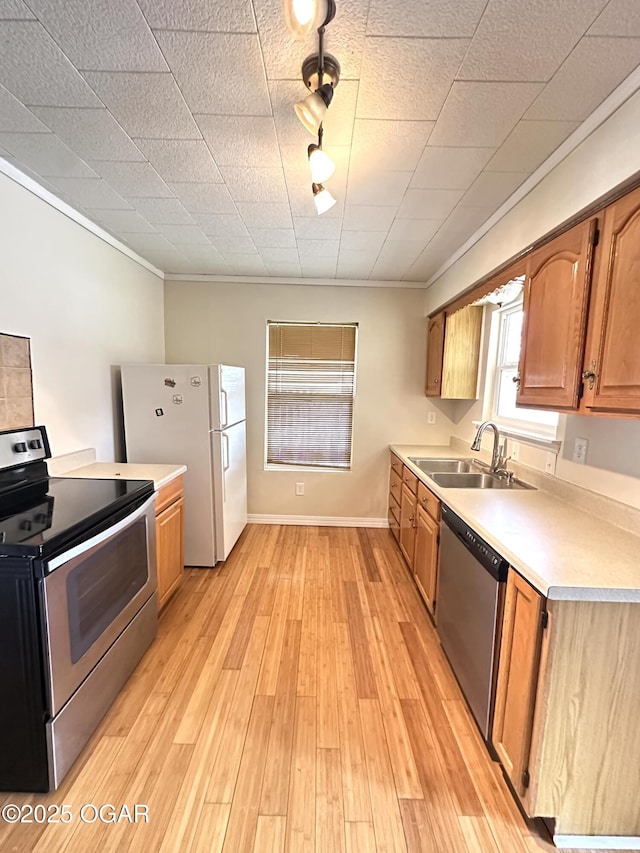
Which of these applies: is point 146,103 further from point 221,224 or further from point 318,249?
point 318,249

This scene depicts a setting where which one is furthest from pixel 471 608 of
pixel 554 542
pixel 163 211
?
pixel 163 211

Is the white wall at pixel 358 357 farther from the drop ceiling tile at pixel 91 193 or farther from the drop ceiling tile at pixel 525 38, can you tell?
the drop ceiling tile at pixel 525 38

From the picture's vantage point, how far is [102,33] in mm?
1094

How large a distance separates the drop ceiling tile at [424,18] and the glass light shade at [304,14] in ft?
0.81

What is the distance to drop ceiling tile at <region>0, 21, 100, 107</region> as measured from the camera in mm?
1099

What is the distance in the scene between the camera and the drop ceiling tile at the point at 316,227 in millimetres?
2318

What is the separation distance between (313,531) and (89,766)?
251cm

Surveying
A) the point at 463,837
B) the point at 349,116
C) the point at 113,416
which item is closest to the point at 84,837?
the point at 463,837

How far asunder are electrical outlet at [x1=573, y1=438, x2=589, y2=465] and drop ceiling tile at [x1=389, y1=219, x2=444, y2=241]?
150 centimetres

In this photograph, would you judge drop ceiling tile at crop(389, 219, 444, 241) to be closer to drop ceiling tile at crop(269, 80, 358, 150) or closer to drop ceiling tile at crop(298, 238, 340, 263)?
drop ceiling tile at crop(298, 238, 340, 263)

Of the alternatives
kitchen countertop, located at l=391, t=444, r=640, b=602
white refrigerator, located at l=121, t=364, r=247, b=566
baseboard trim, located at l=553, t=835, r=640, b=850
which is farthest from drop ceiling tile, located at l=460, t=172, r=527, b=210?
baseboard trim, located at l=553, t=835, r=640, b=850

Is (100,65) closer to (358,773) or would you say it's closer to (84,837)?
(84,837)

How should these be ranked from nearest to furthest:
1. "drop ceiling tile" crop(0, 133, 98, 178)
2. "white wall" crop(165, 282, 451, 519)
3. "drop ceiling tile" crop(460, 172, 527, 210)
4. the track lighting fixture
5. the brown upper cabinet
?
the track lighting fixture < "drop ceiling tile" crop(0, 133, 98, 178) < "drop ceiling tile" crop(460, 172, 527, 210) < the brown upper cabinet < "white wall" crop(165, 282, 451, 519)

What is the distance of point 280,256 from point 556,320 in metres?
2.17
